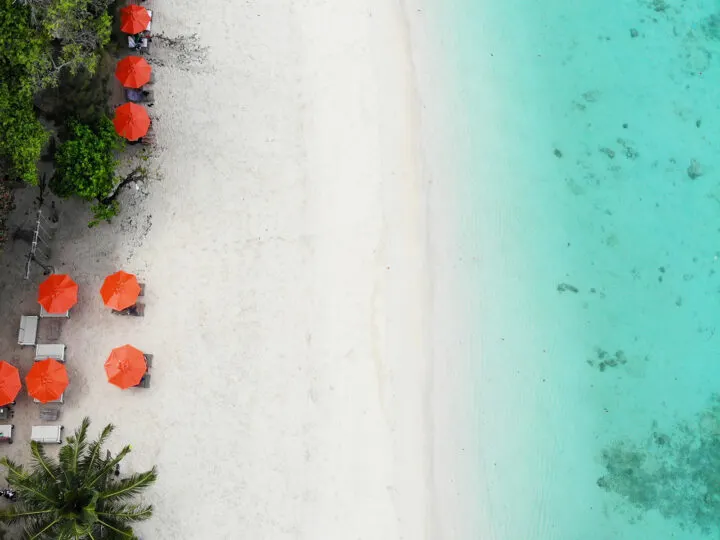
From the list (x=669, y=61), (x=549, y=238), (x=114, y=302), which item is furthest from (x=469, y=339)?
(x=669, y=61)

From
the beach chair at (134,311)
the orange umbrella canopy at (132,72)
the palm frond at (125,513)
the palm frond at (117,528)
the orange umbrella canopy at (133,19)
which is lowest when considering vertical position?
the palm frond at (117,528)

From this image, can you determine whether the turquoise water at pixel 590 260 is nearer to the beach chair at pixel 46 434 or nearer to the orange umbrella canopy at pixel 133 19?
the orange umbrella canopy at pixel 133 19

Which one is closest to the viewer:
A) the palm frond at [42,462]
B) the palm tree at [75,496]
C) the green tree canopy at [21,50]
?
the palm tree at [75,496]

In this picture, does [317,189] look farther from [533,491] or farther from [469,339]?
[533,491]

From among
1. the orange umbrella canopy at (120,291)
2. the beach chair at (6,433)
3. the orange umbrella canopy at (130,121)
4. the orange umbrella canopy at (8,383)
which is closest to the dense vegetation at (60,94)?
the orange umbrella canopy at (130,121)

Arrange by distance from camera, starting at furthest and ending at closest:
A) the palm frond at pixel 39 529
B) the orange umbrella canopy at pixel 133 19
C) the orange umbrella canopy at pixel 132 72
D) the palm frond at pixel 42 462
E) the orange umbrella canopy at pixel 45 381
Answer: the orange umbrella canopy at pixel 133 19, the orange umbrella canopy at pixel 132 72, the orange umbrella canopy at pixel 45 381, the palm frond at pixel 42 462, the palm frond at pixel 39 529

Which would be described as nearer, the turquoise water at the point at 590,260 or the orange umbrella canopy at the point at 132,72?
the turquoise water at the point at 590,260

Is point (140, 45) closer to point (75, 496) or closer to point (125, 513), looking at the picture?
point (75, 496)
